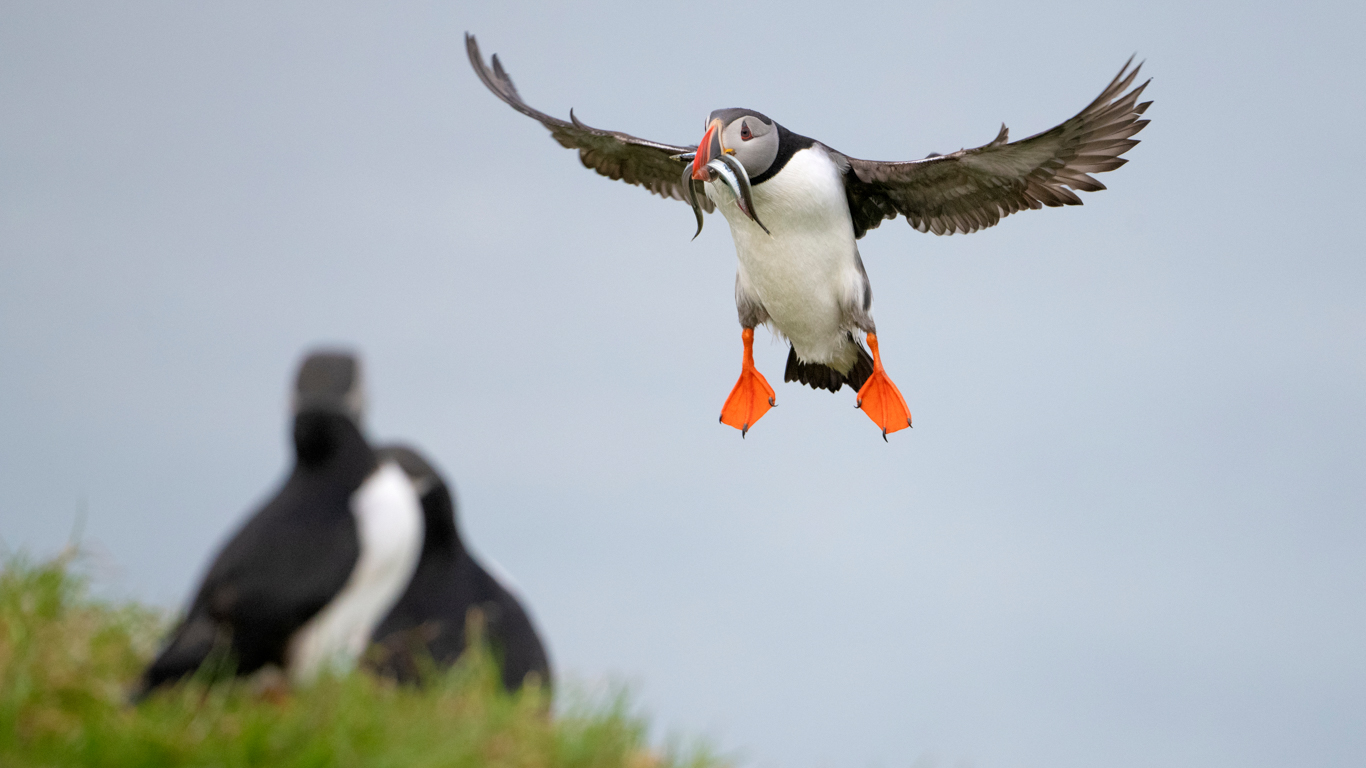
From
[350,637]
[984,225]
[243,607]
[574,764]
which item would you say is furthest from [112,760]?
[984,225]

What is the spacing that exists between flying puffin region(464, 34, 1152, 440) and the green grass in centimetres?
378

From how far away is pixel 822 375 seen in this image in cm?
875

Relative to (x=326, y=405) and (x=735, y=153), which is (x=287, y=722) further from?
(x=735, y=153)

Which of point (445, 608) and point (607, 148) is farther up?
point (607, 148)

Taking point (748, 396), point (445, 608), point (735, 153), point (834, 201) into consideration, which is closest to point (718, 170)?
point (735, 153)

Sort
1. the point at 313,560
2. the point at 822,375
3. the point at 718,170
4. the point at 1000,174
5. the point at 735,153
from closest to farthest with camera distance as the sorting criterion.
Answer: the point at 313,560
the point at 718,170
the point at 735,153
the point at 1000,174
the point at 822,375

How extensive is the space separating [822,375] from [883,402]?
26.3 inches

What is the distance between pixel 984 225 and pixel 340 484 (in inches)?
219

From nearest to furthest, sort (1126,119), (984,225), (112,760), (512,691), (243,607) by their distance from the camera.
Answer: (112,760)
(243,607)
(512,691)
(1126,119)
(984,225)

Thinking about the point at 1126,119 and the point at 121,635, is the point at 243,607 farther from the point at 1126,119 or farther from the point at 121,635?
the point at 1126,119

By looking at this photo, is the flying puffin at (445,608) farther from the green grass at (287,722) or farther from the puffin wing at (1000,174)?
the puffin wing at (1000,174)

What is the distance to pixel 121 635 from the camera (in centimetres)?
479


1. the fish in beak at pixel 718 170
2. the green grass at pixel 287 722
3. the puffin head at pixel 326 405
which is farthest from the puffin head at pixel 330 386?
the fish in beak at pixel 718 170

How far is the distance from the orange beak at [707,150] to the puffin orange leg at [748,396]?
5.33ft
